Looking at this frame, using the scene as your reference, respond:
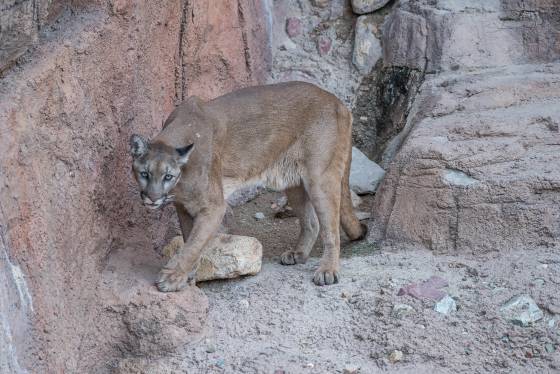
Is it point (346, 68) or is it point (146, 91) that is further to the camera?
point (346, 68)

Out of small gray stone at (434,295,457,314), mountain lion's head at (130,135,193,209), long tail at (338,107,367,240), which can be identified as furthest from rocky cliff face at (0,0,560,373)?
small gray stone at (434,295,457,314)

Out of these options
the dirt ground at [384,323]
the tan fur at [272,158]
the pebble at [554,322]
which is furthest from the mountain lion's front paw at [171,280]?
the pebble at [554,322]

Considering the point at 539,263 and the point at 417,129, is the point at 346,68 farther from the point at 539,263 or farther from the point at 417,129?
the point at 539,263

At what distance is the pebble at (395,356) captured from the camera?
5320 millimetres

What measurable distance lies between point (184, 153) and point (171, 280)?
32.0 inches

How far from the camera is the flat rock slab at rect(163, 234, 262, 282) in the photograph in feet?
20.0

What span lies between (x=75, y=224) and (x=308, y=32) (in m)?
4.23

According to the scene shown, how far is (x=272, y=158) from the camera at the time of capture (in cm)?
659

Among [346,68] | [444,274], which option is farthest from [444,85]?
[444,274]

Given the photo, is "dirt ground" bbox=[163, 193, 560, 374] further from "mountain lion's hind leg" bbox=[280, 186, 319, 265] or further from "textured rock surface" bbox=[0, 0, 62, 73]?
"textured rock surface" bbox=[0, 0, 62, 73]

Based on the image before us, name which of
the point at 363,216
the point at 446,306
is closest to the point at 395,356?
the point at 446,306

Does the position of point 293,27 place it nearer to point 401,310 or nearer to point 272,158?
point 272,158

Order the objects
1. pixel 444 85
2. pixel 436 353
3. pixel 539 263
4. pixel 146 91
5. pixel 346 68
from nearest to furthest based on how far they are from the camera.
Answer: pixel 436 353, pixel 539 263, pixel 146 91, pixel 444 85, pixel 346 68

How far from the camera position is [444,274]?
5.96m
